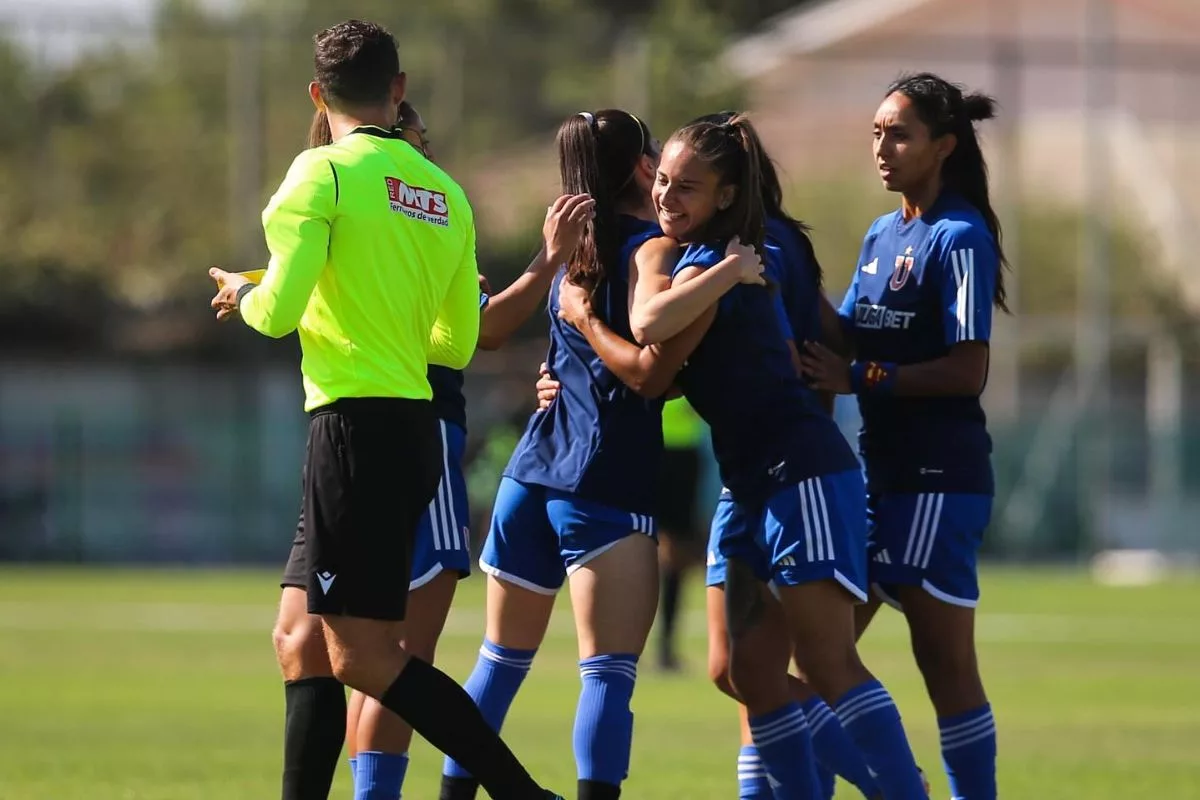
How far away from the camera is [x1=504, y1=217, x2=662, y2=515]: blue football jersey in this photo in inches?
248

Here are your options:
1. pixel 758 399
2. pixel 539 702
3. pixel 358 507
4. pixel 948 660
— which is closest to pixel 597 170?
pixel 758 399

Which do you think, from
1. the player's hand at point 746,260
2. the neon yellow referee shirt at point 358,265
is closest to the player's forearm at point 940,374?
the player's hand at point 746,260

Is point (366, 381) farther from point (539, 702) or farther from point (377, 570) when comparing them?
point (539, 702)

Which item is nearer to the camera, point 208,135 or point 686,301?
point 686,301

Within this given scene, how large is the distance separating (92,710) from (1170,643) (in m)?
9.21

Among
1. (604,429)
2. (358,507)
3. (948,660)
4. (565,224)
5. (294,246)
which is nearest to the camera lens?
(294,246)

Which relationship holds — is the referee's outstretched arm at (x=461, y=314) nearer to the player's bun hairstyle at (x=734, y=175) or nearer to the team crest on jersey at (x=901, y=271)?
the player's bun hairstyle at (x=734, y=175)

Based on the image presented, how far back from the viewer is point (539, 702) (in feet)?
40.0

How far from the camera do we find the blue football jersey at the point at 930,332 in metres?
6.52

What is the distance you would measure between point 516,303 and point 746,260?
32.1 inches

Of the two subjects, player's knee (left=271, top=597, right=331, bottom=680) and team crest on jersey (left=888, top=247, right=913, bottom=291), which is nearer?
player's knee (left=271, top=597, right=331, bottom=680)

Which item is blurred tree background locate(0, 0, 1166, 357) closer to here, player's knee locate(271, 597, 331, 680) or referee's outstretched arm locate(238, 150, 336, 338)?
player's knee locate(271, 597, 331, 680)

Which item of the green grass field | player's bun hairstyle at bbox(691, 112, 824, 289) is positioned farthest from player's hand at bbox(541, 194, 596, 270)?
the green grass field

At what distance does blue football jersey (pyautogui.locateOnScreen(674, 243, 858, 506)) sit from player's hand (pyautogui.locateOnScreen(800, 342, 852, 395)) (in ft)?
0.68
